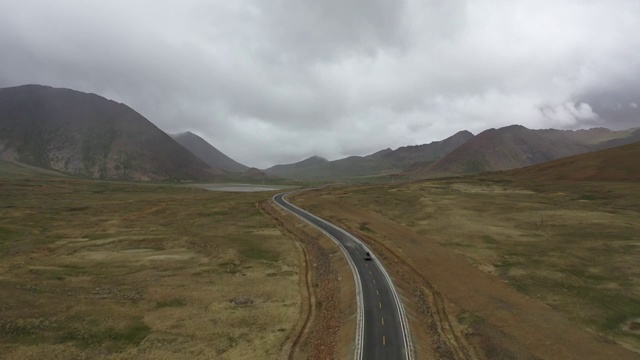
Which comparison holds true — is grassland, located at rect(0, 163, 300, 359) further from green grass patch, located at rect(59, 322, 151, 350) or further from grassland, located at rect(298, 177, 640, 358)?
grassland, located at rect(298, 177, 640, 358)

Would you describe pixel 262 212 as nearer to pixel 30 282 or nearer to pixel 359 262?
pixel 359 262

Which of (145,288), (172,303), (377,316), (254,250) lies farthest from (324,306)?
(254,250)

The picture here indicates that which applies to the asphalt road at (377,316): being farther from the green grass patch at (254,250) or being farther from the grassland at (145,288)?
the green grass patch at (254,250)

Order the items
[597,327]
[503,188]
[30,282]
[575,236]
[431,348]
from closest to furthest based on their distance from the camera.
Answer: [431,348] < [597,327] < [30,282] < [575,236] < [503,188]

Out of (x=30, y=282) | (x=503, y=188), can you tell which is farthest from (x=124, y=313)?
(x=503, y=188)

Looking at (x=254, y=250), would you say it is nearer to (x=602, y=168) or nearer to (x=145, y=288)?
(x=145, y=288)

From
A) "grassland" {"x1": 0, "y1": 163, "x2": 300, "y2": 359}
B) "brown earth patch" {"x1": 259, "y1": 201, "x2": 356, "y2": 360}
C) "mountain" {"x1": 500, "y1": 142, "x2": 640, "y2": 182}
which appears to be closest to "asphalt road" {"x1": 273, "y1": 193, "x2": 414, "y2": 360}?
"brown earth patch" {"x1": 259, "y1": 201, "x2": 356, "y2": 360}
